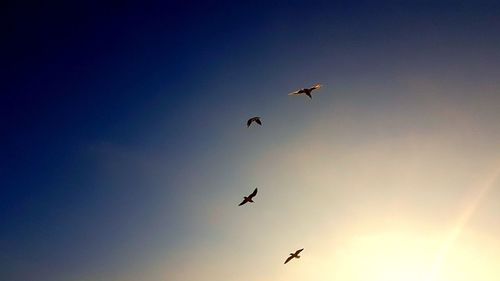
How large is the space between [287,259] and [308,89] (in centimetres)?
2302

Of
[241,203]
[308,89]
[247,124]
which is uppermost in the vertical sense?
[308,89]

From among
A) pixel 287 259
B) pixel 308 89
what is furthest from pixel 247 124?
pixel 287 259

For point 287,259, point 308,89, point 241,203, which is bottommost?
point 287,259

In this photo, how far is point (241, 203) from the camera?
52.7 metres

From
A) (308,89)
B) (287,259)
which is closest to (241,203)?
(287,259)

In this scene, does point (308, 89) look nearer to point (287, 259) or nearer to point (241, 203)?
point (241, 203)

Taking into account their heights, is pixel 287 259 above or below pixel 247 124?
below

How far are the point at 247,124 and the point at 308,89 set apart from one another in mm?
9374

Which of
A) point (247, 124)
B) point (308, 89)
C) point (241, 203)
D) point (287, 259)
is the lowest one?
point (287, 259)

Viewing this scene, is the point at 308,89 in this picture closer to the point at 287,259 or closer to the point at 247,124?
the point at 247,124

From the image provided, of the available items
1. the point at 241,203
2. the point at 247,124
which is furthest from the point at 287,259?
the point at 247,124

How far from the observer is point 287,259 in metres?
54.8

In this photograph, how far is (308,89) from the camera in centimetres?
5338

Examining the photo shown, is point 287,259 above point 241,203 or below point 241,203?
below
